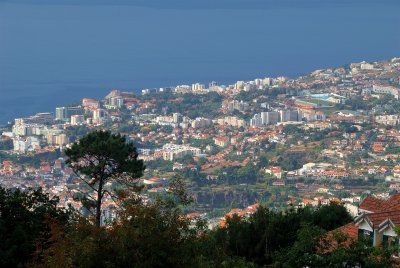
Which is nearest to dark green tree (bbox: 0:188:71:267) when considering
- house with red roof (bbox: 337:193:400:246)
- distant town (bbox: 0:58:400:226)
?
house with red roof (bbox: 337:193:400:246)

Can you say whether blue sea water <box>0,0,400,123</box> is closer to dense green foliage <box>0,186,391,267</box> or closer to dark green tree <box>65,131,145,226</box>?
dark green tree <box>65,131,145,226</box>

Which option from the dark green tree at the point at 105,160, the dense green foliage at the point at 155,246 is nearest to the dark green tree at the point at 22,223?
the dense green foliage at the point at 155,246

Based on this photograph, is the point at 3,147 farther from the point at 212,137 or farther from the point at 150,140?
the point at 212,137

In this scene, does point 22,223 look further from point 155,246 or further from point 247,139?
point 247,139

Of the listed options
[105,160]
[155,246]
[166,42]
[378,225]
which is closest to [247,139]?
[105,160]

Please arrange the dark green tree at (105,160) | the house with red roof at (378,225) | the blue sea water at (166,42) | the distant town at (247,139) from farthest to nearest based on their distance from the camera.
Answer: the blue sea water at (166,42) < the distant town at (247,139) < the dark green tree at (105,160) < the house with red roof at (378,225)

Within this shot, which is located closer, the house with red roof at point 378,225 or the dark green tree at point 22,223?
the house with red roof at point 378,225

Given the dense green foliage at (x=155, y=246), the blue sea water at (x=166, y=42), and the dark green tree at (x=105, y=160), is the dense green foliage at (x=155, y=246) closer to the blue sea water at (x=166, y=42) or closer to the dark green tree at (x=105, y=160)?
the dark green tree at (x=105, y=160)
